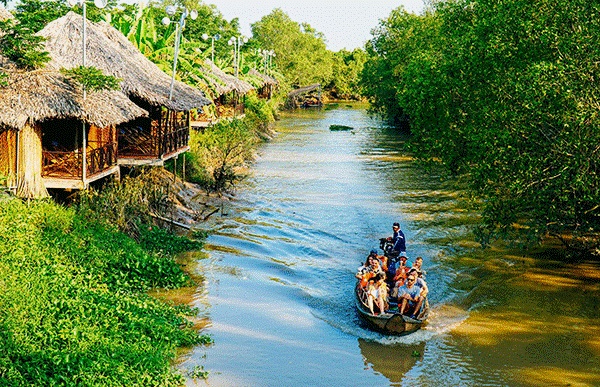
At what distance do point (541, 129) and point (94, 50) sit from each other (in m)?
10.9

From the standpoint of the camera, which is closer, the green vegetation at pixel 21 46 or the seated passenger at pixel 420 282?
the seated passenger at pixel 420 282

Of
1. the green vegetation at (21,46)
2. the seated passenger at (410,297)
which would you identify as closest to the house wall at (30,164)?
the green vegetation at (21,46)

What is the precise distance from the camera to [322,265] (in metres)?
17.8

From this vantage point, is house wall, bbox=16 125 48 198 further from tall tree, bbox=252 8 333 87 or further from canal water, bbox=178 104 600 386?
tall tree, bbox=252 8 333 87

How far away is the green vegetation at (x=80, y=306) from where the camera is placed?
9289mm

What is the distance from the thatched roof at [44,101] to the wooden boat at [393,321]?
6512 mm

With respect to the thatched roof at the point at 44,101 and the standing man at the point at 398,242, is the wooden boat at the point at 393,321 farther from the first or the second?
the thatched roof at the point at 44,101

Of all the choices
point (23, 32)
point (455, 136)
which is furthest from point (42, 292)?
point (455, 136)

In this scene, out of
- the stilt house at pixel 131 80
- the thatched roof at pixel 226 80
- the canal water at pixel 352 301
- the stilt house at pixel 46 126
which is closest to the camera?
the canal water at pixel 352 301

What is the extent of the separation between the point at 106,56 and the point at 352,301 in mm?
8725

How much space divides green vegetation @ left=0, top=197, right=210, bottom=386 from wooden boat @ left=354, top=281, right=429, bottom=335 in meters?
3.06

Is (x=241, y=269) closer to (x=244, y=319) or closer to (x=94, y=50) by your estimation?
(x=244, y=319)

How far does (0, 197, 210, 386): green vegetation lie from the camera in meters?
9.29

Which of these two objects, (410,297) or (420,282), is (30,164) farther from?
(420,282)
